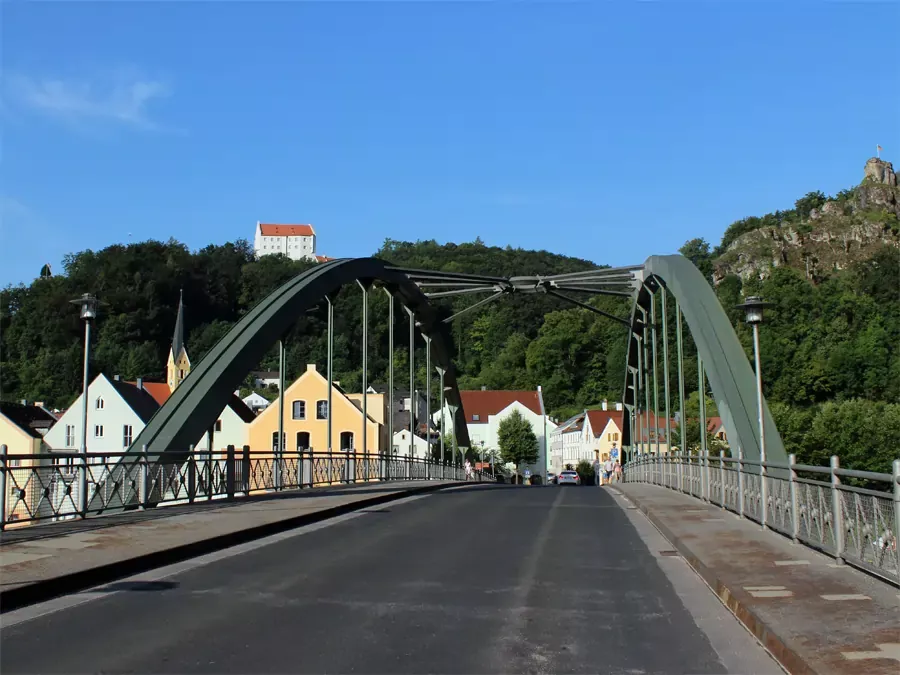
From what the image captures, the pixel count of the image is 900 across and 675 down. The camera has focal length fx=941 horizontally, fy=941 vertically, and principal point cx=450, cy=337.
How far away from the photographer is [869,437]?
6038 cm

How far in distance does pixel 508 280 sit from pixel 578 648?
29230 millimetres

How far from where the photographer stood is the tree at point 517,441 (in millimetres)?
86812

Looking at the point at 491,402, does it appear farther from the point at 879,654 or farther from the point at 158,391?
the point at 879,654

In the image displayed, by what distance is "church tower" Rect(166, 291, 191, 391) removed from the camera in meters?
87.1

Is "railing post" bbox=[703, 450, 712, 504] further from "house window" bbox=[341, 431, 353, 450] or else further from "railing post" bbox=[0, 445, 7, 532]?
"house window" bbox=[341, 431, 353, 450]

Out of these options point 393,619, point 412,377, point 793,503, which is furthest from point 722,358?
point 412,377

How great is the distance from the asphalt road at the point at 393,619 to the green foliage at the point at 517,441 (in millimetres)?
76292

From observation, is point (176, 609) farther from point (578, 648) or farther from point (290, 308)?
point (290, 308)

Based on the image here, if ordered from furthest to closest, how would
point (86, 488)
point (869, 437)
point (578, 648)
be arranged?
1. point (869, 437)
2. point (86, 488)
3. point (578, 648)

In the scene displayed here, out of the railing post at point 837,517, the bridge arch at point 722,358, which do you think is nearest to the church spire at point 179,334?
the bridge arch at point 722,358

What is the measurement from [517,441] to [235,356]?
229 ft

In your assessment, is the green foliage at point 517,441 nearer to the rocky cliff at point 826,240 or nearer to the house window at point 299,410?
the house window at point 299,410

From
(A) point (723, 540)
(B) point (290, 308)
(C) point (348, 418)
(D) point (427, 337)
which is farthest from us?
(C) point (348, 418)

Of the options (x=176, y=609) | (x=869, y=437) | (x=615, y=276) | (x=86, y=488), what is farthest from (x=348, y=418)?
(x=176, y=609)
